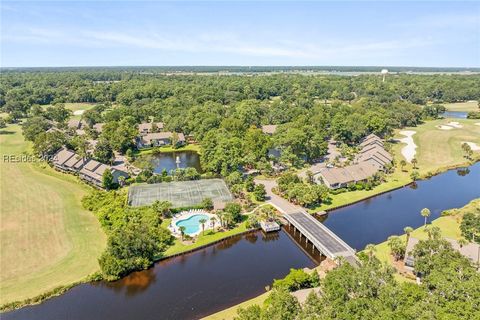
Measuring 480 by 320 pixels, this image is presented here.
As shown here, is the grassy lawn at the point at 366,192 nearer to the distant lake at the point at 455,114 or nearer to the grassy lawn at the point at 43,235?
the grassy lawn at the point at 43,235

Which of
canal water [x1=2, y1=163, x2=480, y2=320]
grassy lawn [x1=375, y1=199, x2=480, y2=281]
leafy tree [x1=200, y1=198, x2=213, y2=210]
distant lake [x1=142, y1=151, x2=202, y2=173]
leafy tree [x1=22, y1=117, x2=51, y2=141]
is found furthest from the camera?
leafy tree [x1=22, y1=117, x2=51, y2=141]

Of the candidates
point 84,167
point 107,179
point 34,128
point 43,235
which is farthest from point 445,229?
point 34,128

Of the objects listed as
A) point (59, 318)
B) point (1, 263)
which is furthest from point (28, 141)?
point (59, 318)

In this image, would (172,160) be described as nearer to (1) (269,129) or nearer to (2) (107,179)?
(2) (107,179)

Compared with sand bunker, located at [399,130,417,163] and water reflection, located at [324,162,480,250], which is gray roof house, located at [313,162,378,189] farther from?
sand bunker, located at [399,130,417,163]

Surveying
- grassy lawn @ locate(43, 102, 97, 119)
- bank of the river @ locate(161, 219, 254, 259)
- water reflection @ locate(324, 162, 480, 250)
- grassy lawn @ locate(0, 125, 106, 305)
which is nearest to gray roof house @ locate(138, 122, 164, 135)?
grassy lawn @ locate(0, 125, 106, 305)

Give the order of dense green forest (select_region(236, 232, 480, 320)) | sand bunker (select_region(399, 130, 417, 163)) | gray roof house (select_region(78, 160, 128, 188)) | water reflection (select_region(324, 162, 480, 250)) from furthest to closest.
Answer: sand bunker (select_region(399, 130, 417, 163)) → gray roof house (select_region(78, 160, 128, 188)) → water reflection (select_region(324, 162, 480, 250)) → dense green forest (select_region(236, 232, 480, 320))

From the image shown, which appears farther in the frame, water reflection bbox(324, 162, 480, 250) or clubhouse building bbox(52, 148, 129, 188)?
clubhouse building bbox(52, 148, 129, 188)
